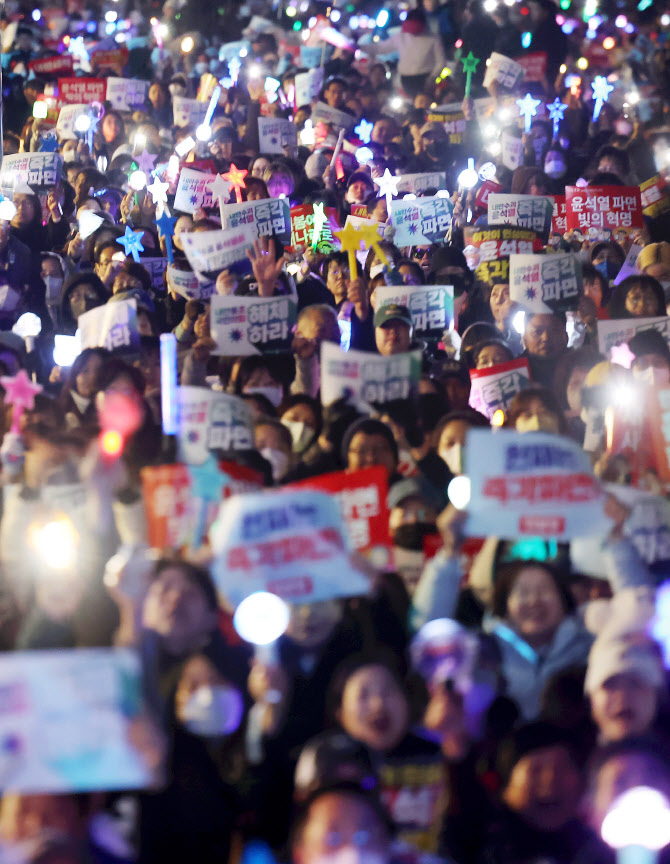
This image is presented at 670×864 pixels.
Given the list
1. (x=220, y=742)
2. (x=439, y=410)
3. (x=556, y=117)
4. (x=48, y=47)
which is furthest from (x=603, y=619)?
(x=48, y=47)

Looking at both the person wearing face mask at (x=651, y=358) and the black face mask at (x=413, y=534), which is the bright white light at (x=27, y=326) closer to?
the black face mask at (x=413, y=534)

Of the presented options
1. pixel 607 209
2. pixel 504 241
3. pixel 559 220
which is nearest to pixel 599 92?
pixel 559 220

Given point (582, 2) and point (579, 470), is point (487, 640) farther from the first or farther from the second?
point (582, 2)

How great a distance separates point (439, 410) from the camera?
4.64 metres

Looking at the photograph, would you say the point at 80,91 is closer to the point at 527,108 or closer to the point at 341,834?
the point at 527,108

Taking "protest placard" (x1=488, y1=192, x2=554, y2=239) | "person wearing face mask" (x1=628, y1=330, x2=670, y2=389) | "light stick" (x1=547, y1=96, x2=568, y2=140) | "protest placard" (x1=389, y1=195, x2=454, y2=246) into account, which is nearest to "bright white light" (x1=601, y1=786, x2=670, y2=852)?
"person wearing face mask" (x1=628, y1=330, x2=670, y2=389)

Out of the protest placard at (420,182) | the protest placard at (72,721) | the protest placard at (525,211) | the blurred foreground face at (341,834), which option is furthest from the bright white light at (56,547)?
the protest placard at (420,182)

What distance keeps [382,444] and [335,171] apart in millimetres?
6206

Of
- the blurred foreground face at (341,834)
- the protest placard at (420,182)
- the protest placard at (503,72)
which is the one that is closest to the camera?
the blurred foreground face at (341,834)

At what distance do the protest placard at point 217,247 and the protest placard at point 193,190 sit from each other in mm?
2448

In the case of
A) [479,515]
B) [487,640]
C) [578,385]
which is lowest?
[487,640]

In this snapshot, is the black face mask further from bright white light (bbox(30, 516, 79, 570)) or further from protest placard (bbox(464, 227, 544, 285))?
protest placard (bbox(464, 227, 544, 285))

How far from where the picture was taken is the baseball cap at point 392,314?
212 inches

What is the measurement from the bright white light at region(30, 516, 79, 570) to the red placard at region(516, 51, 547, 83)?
994 cm
